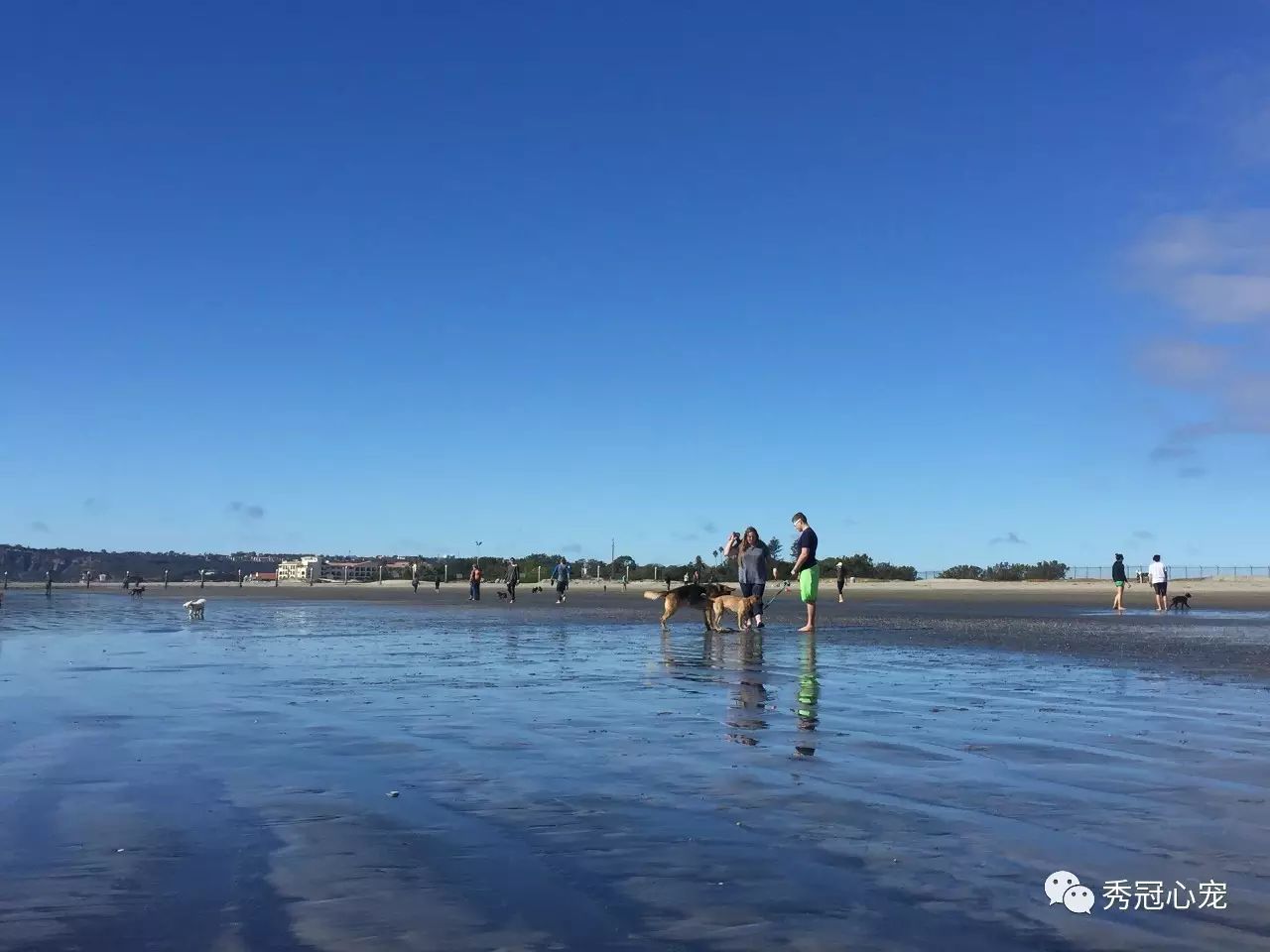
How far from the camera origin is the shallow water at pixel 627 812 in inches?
128

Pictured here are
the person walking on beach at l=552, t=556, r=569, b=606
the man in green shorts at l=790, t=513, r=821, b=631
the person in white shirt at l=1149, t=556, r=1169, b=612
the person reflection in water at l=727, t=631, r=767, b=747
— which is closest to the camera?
the person reflection in water at l=727, t=631, r=767, b=747

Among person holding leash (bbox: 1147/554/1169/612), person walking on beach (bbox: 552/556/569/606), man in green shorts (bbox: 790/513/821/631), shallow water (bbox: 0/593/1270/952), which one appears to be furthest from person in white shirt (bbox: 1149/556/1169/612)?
shallow water (bbox: 0/593/1270/952)

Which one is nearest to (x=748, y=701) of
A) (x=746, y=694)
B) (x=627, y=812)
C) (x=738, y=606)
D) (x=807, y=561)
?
(x=746, y=694)

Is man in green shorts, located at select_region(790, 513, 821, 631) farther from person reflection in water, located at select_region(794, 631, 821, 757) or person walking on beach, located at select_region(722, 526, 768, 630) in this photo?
person reflection in water, located at select_region(794, 631, 821, 757)

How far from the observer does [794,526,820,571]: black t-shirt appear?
17.9m

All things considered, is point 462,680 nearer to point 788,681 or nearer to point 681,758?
point 788,681

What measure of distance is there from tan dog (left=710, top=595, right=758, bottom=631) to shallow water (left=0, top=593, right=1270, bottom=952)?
310 inches

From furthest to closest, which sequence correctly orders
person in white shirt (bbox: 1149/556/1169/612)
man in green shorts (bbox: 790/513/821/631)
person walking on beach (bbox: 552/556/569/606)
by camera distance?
person walking on beach (bbox: 552/556/569/606) < person in white shirt (bbox: 1149/556/1169/612) < man in green shorts (bbox: 790/513/821/631)

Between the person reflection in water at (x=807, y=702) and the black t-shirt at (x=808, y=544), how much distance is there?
179 inches

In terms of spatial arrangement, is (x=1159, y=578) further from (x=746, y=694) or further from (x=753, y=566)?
(x=746, y=694)

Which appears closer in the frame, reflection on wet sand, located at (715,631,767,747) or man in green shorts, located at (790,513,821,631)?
reflection on wet sand, located at (715,631,767,747)

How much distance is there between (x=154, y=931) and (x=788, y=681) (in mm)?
7342

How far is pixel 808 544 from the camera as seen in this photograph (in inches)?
705

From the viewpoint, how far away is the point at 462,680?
404 inches
